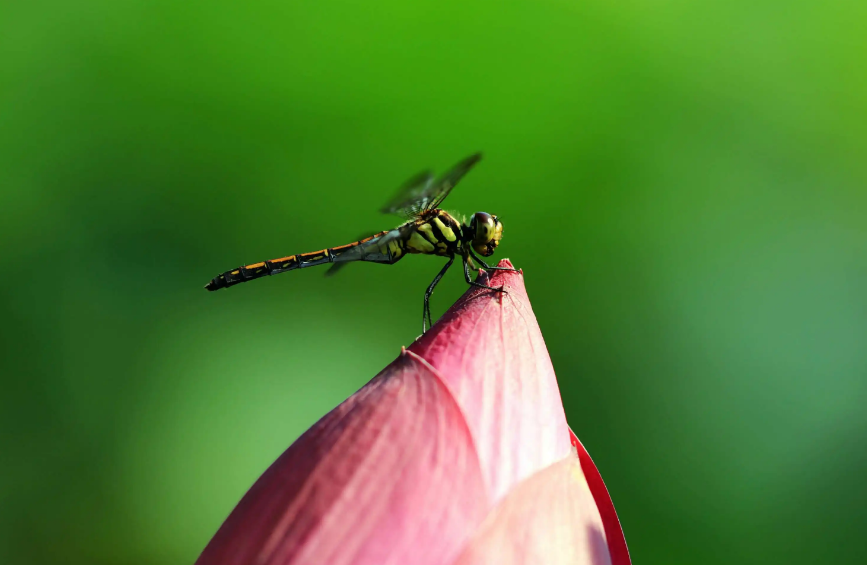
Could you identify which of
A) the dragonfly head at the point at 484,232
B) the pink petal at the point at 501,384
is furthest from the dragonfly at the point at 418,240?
the pink petal at the point at 501,384

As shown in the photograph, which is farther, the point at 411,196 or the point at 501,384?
the point at 411,196

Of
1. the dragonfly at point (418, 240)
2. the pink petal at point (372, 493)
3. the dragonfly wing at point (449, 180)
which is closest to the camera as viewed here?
the pink petal at point (372, 493)

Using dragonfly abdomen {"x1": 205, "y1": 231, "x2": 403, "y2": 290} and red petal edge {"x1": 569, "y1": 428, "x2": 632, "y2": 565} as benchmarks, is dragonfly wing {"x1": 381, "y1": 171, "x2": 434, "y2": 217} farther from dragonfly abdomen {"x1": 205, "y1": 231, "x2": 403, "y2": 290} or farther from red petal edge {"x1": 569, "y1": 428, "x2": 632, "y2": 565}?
red petal edge {"x1": 569, "y1": 428, "x2": 632, "y2": 565}

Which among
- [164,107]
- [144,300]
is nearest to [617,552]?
[144,300]

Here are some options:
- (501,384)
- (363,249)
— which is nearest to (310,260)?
(363,249)

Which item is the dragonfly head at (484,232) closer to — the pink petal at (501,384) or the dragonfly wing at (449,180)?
the dragonfly wing at (449,180)

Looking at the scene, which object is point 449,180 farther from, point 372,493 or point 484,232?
point 372,493
